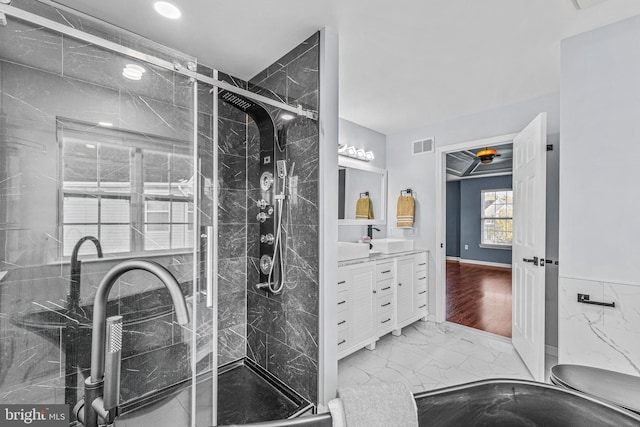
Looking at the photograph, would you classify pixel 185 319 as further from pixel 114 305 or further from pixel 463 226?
pixel 463 226

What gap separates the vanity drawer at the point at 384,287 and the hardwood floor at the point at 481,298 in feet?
3.95

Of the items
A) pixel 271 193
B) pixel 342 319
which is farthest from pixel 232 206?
pixel 342 319

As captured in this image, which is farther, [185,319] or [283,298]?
[283,298]

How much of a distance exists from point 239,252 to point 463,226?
7237 mm

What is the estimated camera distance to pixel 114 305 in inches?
55.3

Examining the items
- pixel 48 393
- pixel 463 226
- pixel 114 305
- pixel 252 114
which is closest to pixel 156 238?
pixel 114 305

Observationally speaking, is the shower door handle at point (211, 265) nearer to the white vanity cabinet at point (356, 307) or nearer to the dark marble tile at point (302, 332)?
the dark marble tile at point (302, 332)

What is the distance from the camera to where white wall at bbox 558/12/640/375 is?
168cm

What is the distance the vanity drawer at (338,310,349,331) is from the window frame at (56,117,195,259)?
145 cm

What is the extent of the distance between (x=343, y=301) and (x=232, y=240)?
1.12 meters

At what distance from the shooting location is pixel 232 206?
2.48 m

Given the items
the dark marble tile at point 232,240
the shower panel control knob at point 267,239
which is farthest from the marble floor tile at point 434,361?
the dark marble tile at point 232,240

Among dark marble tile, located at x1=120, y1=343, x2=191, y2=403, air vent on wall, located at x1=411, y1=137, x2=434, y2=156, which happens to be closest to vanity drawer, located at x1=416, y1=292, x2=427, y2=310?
air vent on wall, located at x1=411, y1=137, x2=434, y2=156

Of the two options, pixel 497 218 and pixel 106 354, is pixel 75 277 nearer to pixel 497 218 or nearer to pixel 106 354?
pixel 106 354
